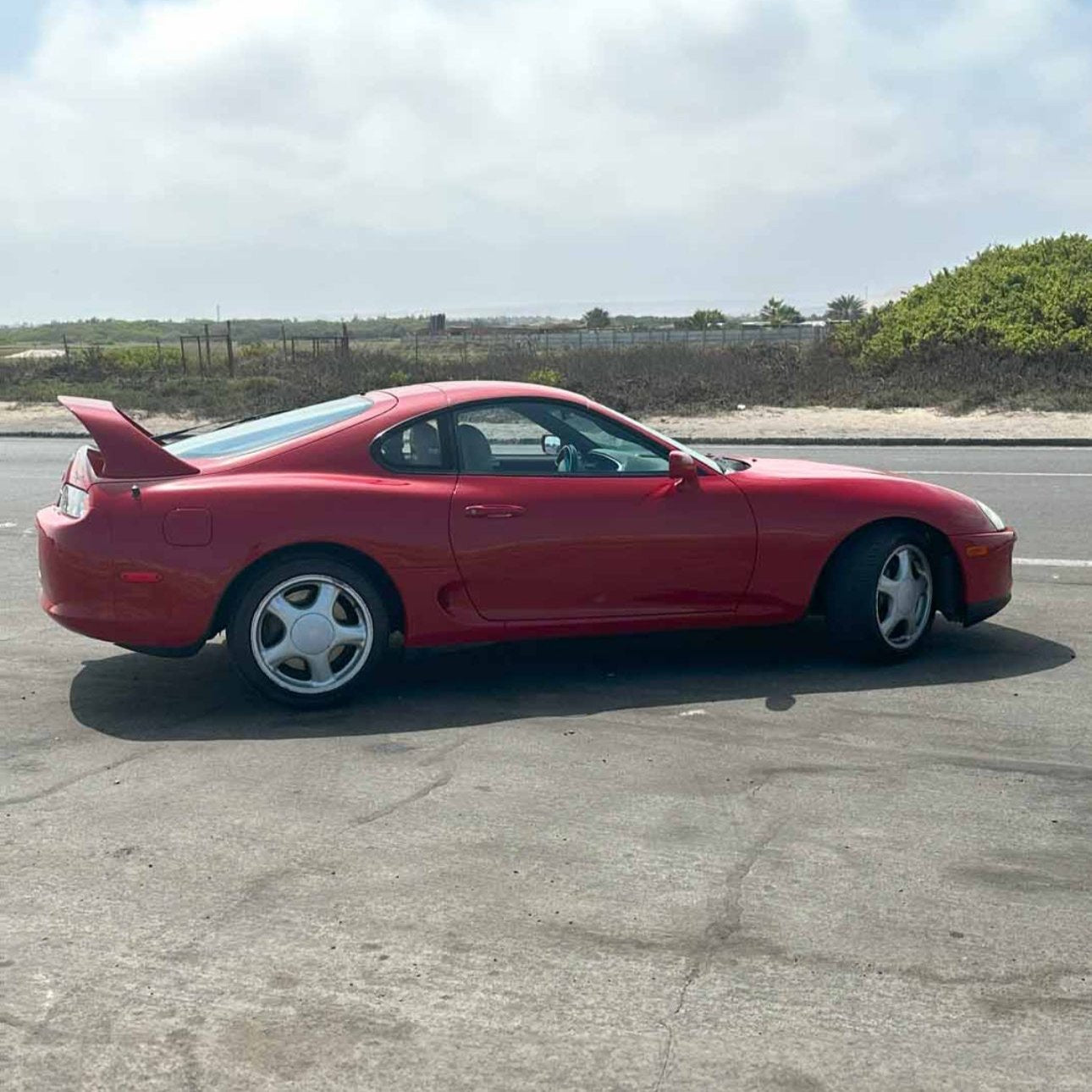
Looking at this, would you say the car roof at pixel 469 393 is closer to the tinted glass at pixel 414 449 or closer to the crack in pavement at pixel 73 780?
the tinted glass at pixel 414 449

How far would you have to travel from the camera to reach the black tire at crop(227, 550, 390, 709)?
6457 mm

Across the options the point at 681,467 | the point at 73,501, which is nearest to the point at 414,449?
the point at 681,467

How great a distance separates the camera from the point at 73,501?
21.8 feet

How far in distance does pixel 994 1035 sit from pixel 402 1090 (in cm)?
140

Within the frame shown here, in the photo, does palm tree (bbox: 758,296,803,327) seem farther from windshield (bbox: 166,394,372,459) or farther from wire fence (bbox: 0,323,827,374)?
windshield (bbox: 166,394,372,459)

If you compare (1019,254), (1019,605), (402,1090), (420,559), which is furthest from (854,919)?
(1019,254)

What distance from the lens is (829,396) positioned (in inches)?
1065

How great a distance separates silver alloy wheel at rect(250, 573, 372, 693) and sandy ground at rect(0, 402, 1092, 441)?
15465mm

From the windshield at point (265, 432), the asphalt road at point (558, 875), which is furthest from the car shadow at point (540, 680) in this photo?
the windshield at point (265, 432)

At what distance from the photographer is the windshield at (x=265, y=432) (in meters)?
6.92

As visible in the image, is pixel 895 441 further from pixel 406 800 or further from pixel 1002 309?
pixel 406 800

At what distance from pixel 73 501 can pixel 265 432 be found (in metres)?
0.94

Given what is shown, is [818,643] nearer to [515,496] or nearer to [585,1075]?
[515,496]

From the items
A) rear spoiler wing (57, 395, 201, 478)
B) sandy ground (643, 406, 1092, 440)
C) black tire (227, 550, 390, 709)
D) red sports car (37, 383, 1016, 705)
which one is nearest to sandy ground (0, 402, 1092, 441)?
sandy ground (643, 406, 1092, 440)
